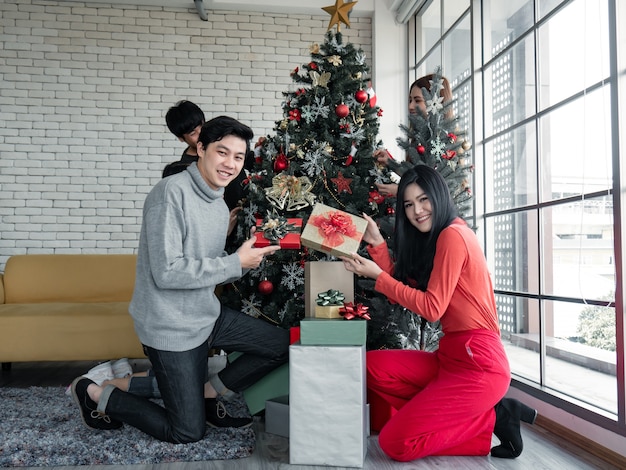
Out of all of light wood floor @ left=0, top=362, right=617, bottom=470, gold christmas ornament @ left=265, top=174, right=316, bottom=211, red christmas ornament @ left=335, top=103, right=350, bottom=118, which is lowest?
light wood floor @ left=0, top=362, right=617, bottom=470

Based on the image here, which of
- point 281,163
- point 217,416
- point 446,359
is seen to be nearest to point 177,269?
point 217,416

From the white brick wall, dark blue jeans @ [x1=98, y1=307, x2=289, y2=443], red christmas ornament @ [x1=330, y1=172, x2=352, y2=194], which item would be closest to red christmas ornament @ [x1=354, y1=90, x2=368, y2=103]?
red christmas ornament @ [x1=330, y1=172, x2=352, y2=194]

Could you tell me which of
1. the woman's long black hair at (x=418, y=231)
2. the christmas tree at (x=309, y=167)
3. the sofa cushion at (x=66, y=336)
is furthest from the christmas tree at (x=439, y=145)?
the sofa cushion at (x=66, y=336)

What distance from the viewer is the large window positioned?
2264 millimetres

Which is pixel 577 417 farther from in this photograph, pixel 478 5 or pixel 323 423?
pixel 478 5

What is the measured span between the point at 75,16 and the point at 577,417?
4990 mm

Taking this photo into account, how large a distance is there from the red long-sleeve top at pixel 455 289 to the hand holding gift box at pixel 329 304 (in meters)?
0.16

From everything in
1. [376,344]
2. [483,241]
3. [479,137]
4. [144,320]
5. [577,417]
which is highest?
[479,137]

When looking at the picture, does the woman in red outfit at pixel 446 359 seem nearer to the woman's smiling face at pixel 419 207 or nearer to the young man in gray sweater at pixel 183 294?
the woman's smiling face at pixel 419 207

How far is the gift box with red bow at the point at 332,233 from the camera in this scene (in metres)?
2.07

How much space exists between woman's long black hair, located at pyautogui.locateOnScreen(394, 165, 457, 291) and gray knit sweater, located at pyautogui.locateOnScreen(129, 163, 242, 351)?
678mm

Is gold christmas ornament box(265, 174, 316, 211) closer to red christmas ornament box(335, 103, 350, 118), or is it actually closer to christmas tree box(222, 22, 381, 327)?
christmas tree box(222, 22, 381, 327)

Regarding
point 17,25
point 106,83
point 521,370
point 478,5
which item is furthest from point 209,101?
point 521,370

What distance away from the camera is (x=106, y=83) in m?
4.90
